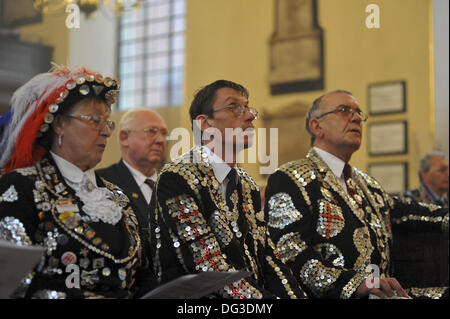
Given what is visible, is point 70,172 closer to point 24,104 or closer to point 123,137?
point 24,104

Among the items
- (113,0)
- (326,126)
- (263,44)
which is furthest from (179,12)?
(326,126)

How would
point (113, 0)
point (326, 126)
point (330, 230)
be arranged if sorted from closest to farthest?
point (330, 230)
point (326, 126)
point (113, 0)

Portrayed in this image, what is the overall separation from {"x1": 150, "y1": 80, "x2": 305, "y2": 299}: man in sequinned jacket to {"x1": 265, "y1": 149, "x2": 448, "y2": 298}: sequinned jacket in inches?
12.7

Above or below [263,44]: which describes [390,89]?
below

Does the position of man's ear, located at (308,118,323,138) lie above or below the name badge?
above

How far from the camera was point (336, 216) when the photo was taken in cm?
374

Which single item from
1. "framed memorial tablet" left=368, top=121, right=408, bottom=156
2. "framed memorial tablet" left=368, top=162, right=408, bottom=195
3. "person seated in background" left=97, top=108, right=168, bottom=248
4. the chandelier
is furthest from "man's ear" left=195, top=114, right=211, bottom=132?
"framed memorial tablet" left=368, top=121, right=408, bottom=156

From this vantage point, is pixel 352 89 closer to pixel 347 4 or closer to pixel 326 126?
pixel 347 4

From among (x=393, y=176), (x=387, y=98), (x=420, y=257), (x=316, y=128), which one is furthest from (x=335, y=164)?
(x=387, y=98)

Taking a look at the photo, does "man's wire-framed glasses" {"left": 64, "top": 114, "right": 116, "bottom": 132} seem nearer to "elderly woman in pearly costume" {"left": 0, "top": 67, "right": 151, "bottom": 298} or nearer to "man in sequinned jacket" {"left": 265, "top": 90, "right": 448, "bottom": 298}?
"elderly woman in pearly costume" {"left": 0, "top": 67, "right": 151, "bottom": 298}

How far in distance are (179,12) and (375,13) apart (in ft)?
17.6

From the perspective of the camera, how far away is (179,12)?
46.6 ft

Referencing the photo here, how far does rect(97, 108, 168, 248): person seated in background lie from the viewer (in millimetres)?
4770

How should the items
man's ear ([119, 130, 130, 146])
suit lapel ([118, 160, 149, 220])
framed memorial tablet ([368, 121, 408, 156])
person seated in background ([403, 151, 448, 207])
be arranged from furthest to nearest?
framed memorial tablet ([368, 121, 408, 156]) < person seated in background ([403, 151, 448, 207]) < man's ear ([119, 130, 130, 146]) < suit lapel ([118, 160, 149, 220])
